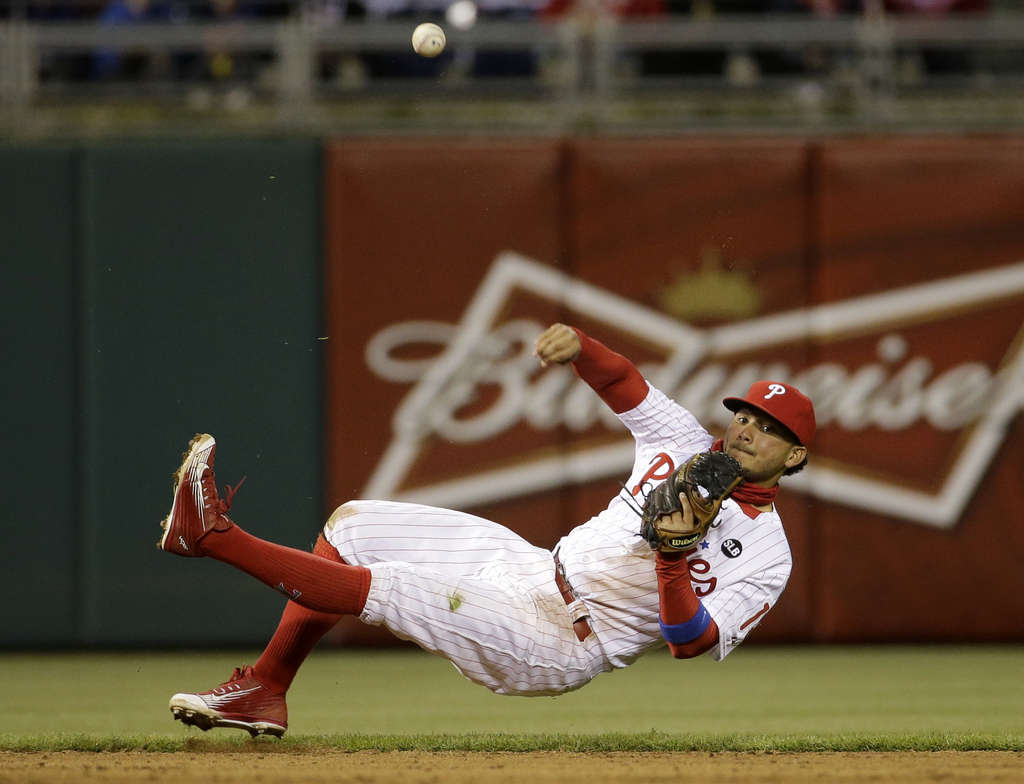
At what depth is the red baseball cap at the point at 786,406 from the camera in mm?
4684

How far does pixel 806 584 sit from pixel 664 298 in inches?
70.1

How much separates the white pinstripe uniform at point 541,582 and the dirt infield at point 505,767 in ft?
1.05

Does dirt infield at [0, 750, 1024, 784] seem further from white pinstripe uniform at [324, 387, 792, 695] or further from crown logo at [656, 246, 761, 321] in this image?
crown logo at [656, 246, 761, 321]

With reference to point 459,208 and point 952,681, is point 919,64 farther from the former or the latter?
point 952,681

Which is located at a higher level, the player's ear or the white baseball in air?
the white baseball in air

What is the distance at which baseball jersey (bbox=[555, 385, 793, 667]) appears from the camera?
4586 mm

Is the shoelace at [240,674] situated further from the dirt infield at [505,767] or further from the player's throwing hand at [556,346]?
the player's throwing hand at [556,346]

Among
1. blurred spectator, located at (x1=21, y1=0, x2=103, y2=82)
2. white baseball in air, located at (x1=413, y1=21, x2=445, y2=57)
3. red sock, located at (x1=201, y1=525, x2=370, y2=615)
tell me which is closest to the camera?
red sock, located at (x1=201, y1=525, x2=370, y2=615)

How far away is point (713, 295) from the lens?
8359 mm

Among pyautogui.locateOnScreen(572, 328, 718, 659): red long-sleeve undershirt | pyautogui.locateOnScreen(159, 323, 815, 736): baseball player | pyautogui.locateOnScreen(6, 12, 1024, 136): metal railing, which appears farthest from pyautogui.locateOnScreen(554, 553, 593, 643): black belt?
pyautogui.locateOnScreen(6, 12, 1024, 136): metal railing

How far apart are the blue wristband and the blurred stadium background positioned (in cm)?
395

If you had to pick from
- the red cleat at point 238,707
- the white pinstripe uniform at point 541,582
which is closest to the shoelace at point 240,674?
the red cleat at point 238,707

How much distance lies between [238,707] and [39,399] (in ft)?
12.5

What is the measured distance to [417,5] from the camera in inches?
356
